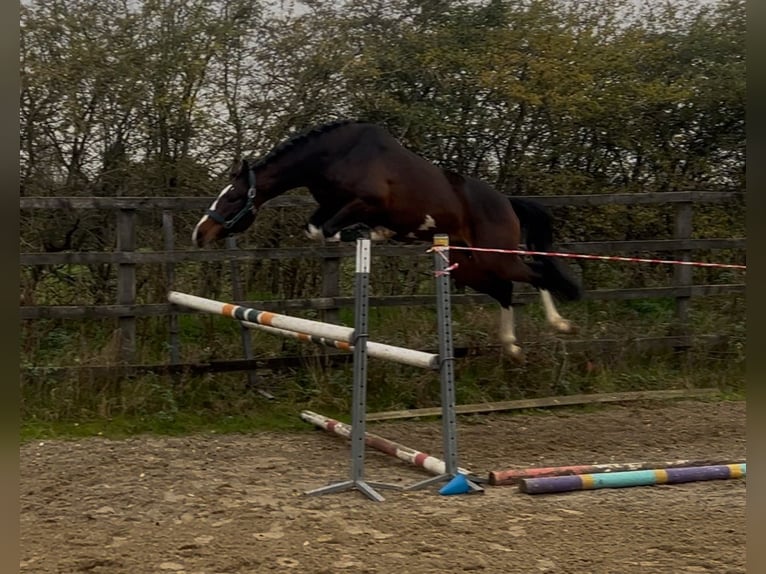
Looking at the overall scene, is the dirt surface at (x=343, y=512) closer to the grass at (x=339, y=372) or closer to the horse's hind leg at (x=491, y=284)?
the grass at (x=339, y=372)

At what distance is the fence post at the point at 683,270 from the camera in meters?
6.29

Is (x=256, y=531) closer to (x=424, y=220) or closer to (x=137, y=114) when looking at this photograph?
(x=424, y=220)

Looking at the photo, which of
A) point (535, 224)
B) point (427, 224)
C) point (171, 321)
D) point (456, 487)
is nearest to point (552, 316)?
point (535, 224)

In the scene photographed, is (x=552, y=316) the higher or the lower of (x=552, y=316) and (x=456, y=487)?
the higher

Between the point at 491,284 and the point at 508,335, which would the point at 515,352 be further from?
the point at 491,284

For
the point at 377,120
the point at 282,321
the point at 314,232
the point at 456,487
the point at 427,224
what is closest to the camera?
the point at 456,487

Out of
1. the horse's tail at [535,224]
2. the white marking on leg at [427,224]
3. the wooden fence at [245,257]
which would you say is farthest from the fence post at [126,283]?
the horse's tail at [535,224]

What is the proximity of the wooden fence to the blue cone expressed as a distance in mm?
2247

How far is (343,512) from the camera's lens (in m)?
3.29

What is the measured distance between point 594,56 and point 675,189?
1516 mm

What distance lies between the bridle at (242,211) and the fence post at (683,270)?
363 cm

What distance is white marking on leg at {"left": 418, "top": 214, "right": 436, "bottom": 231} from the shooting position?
5.04 metres

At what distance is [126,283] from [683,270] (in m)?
4.46

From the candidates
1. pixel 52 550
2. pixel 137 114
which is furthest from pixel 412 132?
pixel 52 550
